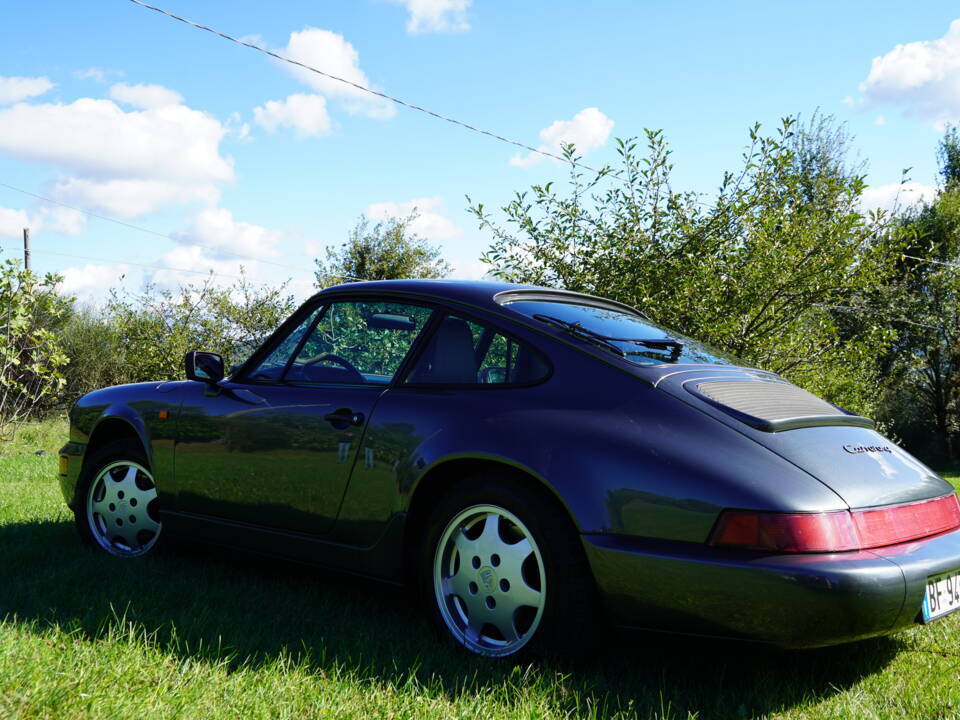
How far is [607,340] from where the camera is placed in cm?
331

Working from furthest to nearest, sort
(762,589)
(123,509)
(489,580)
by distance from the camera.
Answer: (123,509) < (489,580) < (762,589)

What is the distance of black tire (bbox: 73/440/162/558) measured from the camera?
4488 mm

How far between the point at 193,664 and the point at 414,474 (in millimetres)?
990

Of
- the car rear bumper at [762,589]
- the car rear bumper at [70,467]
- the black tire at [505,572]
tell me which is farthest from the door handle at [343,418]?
the car rear bumper at [70,467]

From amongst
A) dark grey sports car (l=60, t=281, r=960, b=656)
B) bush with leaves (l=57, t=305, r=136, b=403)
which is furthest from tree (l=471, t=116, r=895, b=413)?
bush with leaves (l=57, t=305, r=136, b=403)

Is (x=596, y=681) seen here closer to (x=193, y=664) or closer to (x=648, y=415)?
(x=648, y=415)

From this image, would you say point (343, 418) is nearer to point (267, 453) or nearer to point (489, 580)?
point (267, 453)

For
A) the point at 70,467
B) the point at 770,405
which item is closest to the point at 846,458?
the point at 770,405

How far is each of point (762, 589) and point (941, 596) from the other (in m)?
0.73

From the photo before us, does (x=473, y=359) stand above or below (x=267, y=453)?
above

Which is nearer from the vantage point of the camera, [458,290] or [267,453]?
[458,290]

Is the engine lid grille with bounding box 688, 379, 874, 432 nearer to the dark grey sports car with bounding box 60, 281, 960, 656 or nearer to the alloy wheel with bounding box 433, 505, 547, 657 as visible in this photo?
the dark grey sports car with bounding box 60, 281, 960, 656

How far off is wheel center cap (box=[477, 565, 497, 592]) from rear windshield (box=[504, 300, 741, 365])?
0.90m

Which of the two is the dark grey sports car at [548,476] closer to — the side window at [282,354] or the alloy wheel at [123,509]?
the side window at [282,354]
